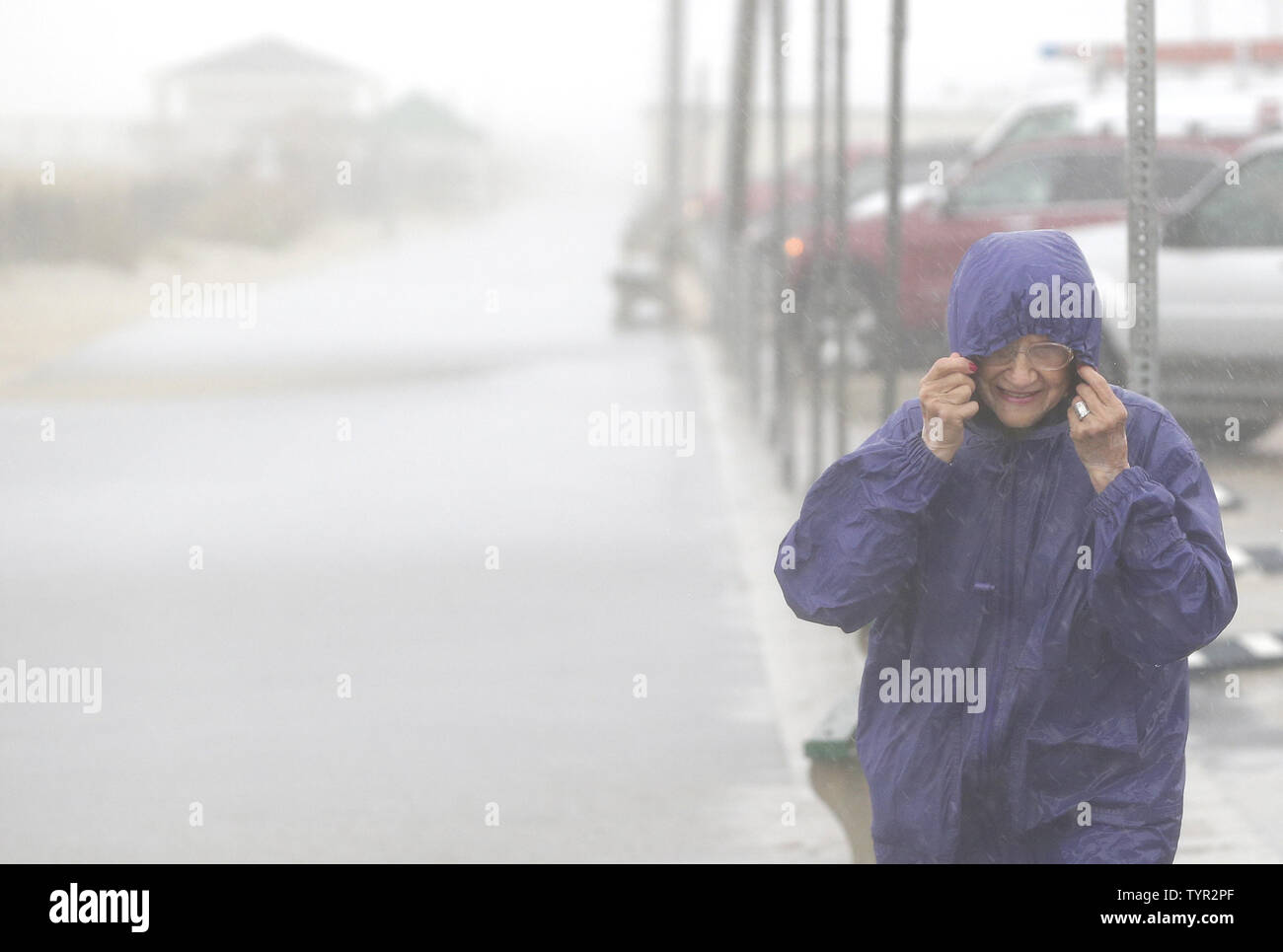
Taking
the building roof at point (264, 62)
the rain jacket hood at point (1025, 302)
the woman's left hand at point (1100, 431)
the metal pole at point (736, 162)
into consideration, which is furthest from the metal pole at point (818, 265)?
the building roof at point (264, 62)

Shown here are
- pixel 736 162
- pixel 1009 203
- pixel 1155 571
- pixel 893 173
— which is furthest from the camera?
pixel 736 162

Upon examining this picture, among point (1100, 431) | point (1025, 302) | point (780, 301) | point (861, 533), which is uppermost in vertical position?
point (1025, 302)

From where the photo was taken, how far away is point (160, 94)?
108m

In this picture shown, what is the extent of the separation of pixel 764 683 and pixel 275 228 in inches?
1908

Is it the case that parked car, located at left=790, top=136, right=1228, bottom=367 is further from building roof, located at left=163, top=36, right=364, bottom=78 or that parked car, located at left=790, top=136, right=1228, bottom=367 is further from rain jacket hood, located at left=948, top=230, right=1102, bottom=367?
building roof, located at left=163, top=36, right=364, bottom=78

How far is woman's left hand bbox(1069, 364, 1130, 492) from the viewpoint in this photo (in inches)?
122

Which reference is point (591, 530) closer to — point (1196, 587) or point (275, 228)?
point (1196, 587)

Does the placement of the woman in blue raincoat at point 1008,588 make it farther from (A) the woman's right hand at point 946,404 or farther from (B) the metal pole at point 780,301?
(B) the metal pole at point 780,301

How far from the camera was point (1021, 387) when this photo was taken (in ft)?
10.5

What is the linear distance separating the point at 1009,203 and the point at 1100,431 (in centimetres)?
1403

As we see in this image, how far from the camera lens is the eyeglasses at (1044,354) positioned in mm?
3215

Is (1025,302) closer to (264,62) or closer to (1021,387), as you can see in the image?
(1021,387)

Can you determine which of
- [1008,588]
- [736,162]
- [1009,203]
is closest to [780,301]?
[1009,203]
